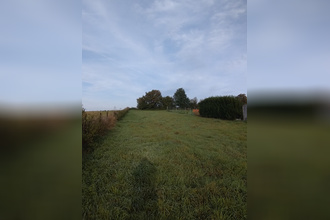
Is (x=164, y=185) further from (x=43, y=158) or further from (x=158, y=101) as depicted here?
(x=158, y=101)

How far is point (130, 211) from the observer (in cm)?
217

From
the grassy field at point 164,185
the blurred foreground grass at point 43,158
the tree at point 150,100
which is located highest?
the tree at point 150,100

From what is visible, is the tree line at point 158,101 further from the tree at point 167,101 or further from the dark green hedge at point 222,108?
the dark green hedge at point 222,108

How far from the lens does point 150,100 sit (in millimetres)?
16719

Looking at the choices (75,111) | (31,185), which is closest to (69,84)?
(75,111)

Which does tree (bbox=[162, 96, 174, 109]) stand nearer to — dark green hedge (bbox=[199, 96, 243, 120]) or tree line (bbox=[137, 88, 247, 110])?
tree line (bbox=[137, 88, 247, 110])

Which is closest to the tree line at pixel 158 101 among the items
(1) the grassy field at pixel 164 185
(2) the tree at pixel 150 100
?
(2) the tree at pixel 150 100

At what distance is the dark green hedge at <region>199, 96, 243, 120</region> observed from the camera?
14.2 metres

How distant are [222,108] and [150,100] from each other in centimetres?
804

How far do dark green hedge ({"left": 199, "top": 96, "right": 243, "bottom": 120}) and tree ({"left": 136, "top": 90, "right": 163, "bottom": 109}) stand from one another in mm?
5763

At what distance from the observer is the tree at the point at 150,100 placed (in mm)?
16391

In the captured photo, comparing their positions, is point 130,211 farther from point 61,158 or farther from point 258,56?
point 258,56

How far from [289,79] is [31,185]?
239 centimetres

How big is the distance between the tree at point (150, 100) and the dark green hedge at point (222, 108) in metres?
5.76
